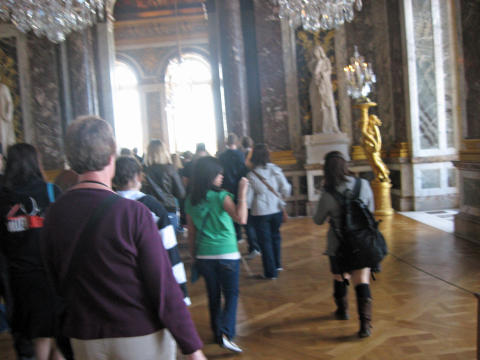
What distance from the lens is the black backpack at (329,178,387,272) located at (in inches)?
137

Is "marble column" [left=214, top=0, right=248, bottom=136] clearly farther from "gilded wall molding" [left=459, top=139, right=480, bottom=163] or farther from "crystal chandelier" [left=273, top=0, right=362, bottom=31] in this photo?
"gilded wall molding" [left=459, top=139, right=480, bottom=163]

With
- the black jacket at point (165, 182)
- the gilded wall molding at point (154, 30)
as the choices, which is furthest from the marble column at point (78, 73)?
the gilded wall molding at point (154, 30)

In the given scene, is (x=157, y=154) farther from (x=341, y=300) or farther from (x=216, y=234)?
(x=341, y=300)

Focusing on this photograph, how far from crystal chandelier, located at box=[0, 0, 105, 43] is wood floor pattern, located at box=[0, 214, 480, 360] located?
3.88 metres

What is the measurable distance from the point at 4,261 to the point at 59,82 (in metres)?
9.29

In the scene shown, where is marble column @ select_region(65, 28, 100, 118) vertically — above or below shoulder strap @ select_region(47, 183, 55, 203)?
above

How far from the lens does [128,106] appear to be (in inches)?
860

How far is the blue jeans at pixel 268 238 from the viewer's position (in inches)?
210

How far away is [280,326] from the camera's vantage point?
397 cm

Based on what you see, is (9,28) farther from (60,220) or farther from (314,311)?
(60,220)

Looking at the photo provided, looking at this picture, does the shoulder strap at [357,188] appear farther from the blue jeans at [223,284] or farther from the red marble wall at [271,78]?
the red marble wall at [271,78]

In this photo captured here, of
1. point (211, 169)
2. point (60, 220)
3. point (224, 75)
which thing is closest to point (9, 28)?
point (224, 75)

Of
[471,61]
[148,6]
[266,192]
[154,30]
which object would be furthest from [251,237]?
[154,30]

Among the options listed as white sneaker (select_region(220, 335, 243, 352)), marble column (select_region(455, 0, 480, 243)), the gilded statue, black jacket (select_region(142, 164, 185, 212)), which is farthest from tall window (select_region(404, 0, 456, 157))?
white sneaker (select_region(220, 335, 243, 352))
